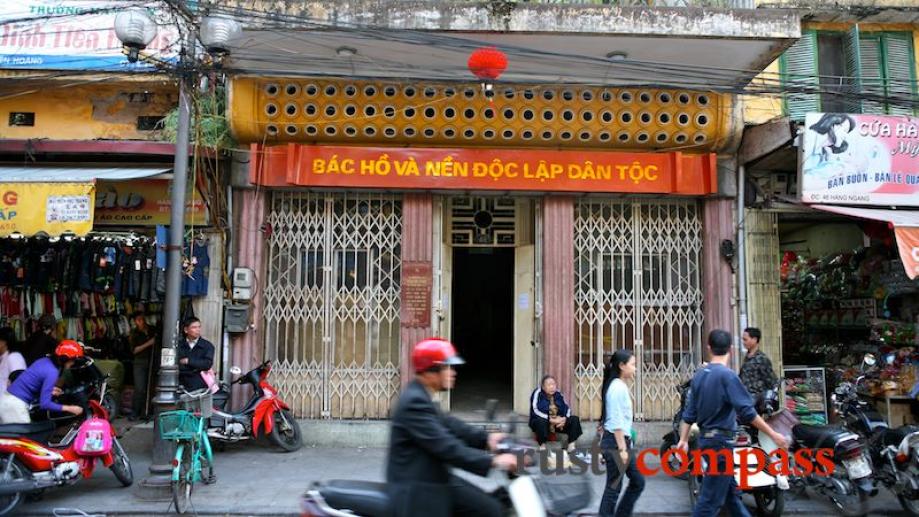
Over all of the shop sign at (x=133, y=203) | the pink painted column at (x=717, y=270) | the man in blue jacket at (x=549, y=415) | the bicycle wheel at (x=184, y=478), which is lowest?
the bicycle wheel at (x=184, y=478)

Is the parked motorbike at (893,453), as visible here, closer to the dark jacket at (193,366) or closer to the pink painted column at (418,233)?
the pink painted column at (418,233)

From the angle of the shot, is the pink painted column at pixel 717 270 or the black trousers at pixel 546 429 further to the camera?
the pink painted column at pixel 717 270

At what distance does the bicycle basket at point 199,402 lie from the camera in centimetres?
699

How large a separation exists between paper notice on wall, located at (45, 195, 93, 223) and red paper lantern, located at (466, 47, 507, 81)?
186 inches

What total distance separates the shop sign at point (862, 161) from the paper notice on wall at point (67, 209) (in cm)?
863

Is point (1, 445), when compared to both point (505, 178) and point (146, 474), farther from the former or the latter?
point (505, 178)

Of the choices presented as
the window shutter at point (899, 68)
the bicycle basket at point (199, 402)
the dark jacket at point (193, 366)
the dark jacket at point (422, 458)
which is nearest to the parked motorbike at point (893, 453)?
the dark jacket at point (422, 458)

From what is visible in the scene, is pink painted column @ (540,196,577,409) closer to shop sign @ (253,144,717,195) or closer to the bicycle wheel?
shop sign @ (253,144,717,195)

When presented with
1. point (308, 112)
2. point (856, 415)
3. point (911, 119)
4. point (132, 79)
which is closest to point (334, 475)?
point (308, 112)

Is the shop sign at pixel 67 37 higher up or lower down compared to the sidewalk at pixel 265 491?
higher up

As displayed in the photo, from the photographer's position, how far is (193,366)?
762cm

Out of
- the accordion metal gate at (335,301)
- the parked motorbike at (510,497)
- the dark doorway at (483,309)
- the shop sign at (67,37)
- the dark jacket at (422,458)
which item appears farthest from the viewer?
the dark doorway at (483,309)

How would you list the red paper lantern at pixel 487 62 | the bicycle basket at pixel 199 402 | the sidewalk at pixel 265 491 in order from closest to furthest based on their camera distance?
the sidewalk at pixel 265 491 → the bicycle basket at pixel 199 402 → the red paper lantern at pixel 487 62

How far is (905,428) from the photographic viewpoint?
604cm
